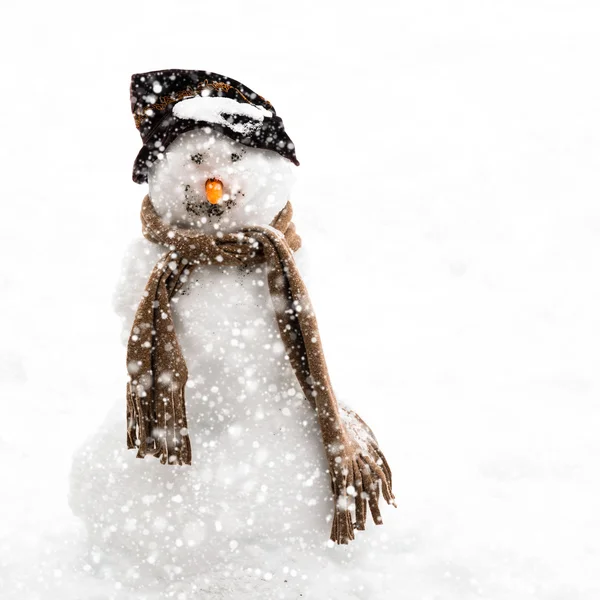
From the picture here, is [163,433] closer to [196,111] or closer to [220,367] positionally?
[220,367]

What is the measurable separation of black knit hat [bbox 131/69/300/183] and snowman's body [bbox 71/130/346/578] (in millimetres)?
33

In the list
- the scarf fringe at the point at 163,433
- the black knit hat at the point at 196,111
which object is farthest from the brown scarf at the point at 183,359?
the black knit hat at the point at 196,111

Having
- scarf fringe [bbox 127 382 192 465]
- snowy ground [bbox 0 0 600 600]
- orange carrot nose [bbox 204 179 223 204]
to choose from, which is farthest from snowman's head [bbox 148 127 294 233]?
snowy ground [bbox 0 0 600 600]

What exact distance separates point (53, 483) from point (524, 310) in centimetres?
228

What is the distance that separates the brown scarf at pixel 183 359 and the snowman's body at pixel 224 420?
0.04 meters

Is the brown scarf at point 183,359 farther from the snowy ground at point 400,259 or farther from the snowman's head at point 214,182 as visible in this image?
the snowy ground at point 400,259

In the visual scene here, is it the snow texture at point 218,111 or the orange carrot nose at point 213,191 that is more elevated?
the snow texture at point 218,111

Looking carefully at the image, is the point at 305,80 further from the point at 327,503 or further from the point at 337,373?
the point at 327,503

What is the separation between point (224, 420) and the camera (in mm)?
1752

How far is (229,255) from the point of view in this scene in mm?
1623

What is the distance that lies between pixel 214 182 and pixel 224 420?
2.04 feet

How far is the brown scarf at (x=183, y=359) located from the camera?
5.36 ft

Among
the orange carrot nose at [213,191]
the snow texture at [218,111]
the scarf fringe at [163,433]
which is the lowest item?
the scarf fringe at [163,433]

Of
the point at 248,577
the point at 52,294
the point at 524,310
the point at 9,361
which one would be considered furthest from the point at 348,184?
the point at 248,577
